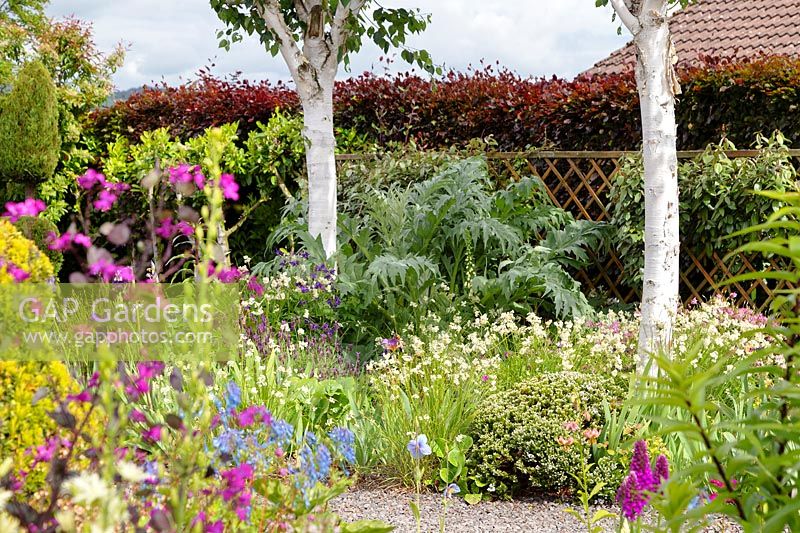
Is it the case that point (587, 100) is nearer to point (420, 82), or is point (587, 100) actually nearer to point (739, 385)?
point (420, 82)

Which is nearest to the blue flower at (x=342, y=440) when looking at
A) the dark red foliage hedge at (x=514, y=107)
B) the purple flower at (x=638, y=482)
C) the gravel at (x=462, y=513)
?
the purple flower at (x=638, y=482)

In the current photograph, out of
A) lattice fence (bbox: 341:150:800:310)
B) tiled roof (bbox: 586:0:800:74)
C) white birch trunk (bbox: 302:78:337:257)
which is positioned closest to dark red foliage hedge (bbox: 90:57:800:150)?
lattice fence (bbox: 341:150:800:310)

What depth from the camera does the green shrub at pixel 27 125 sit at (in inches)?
412

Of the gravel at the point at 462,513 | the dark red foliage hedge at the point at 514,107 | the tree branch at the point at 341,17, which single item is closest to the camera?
the gravel at the point at 462,513

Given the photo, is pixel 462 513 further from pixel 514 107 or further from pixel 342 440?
pixel 514 107

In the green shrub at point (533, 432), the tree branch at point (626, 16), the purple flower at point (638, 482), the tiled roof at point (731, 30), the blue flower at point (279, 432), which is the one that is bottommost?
the green shrub at point (533, 432)

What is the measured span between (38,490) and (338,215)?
550cm

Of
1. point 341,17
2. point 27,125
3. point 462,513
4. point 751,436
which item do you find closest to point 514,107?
point 341,17

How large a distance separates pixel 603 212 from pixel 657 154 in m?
2.47

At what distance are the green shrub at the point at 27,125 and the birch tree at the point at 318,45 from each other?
443cm

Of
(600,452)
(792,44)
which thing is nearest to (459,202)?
(600,452)

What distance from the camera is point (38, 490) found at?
2.26 meters

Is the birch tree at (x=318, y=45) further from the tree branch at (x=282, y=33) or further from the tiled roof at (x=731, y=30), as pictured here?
the tiled roof at (x=731, y=30)

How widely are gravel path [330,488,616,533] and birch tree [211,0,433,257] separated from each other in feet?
10.8
